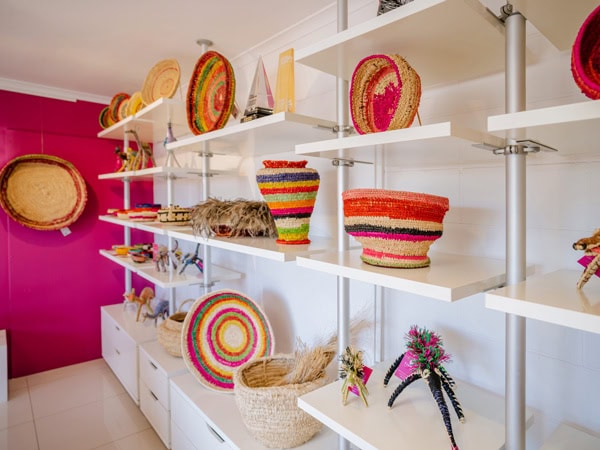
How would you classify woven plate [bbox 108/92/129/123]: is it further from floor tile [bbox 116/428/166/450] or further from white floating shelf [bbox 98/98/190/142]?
floor tile [bbox 116/428/166/450]

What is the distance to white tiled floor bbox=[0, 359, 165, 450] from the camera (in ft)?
6.54

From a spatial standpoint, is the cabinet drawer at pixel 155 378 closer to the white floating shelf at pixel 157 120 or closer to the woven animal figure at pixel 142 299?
the woven animal figure at pixel 142 299

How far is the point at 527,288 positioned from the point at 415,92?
447 mm


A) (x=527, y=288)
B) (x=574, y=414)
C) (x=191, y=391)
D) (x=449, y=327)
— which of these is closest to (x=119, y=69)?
(x=191, y=391)

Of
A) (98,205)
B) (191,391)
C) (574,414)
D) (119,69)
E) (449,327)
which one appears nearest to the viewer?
(574,414)

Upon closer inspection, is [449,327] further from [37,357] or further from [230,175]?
[37,357]

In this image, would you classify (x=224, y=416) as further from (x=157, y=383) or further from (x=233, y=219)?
(x=233, y=219)

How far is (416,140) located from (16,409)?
2.86 metres

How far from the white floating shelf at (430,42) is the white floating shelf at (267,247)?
543 millimetres

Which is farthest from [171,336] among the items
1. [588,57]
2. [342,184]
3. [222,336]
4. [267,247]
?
[588,57]

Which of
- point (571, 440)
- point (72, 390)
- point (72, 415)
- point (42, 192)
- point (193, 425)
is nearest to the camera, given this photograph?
point (571, 440)

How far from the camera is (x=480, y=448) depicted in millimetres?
776

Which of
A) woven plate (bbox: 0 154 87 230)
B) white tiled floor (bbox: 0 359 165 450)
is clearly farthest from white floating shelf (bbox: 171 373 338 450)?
woven plate (bbox: 0 154 87 230)

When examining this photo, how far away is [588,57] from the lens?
582 mm
